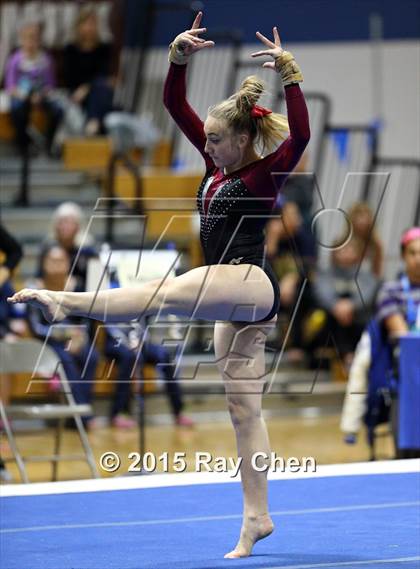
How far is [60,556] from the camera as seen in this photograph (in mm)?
4066

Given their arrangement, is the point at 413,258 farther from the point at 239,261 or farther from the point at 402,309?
the point at 239,261

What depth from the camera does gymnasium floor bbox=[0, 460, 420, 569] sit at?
400 cm

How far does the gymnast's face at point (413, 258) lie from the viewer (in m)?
6.20

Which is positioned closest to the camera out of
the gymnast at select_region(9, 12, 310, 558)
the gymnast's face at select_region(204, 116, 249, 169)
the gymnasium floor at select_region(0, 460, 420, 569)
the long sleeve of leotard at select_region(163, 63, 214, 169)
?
the gymnast at select_region(9, 12, 310, 558)

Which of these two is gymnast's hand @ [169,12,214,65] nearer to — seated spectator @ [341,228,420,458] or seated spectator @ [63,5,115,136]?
seated spectator @ [341,228,420,458]

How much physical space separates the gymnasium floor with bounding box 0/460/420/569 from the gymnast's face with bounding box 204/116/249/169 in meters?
1.24

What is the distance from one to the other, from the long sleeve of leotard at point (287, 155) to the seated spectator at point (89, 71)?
248 inches

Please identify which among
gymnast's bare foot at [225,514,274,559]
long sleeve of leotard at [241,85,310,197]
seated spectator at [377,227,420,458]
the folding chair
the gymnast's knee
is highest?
long sleeve of leotard at [241,85,310,197]

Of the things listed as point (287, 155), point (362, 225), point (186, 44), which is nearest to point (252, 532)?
point (287, 155)

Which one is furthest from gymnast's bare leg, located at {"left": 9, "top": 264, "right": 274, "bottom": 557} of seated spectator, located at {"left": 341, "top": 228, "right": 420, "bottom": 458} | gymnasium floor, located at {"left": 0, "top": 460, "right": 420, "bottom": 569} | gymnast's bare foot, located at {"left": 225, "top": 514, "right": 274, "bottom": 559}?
seated spectator, located at {"left": 341, "top": 228, "right": 420, "bottom": 458}

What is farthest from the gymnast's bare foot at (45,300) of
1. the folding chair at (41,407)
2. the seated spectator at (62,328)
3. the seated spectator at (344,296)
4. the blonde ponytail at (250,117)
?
the seated spectator at (344,296)

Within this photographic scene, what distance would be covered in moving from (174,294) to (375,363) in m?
2.89

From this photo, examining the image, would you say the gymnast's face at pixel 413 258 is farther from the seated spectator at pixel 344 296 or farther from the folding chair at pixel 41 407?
the seated spectator at pixel 344 296

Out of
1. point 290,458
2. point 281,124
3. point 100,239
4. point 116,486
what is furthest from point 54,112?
point 281,124
